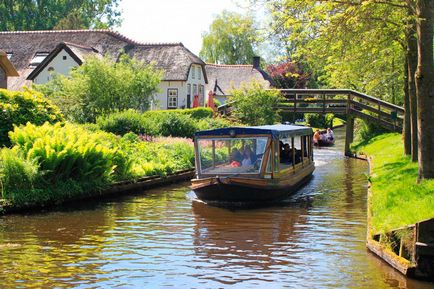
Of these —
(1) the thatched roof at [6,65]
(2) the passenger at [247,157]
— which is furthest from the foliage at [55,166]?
(1) the thatched roof at [6,65]

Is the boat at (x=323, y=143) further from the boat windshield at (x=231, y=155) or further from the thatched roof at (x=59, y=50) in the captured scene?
the boat windshield at (x=231, y=155)

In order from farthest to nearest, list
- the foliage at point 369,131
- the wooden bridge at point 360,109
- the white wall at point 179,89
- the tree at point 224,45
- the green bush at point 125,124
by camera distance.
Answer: the tree at point 224,45 < the white wall at point 179,89 < the foliage at point 369,131 < the wooden bridge at point 360,109 < the green bush at point 125,124

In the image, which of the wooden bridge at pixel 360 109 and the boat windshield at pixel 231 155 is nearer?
the boat windshield at pixel 231 155

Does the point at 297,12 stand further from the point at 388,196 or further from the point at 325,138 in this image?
the point at 325,138

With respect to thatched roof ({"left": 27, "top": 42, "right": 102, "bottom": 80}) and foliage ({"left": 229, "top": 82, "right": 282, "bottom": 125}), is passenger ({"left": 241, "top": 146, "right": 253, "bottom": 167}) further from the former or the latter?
thatched roof ({"left": 27, "top": 42, "right": 102, "bottom": 80})

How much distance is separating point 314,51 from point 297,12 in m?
2.19

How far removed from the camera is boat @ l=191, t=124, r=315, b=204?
770 inches

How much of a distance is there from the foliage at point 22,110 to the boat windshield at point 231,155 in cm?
726

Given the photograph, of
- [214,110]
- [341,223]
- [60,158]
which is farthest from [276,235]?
[214,110]

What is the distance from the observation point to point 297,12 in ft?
53.2

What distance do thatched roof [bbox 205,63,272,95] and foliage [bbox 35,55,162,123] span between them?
112 feet

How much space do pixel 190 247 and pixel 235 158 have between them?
7.13 metres

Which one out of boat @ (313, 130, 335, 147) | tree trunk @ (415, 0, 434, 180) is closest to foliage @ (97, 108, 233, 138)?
boat @ (313, 130, 335, 147)

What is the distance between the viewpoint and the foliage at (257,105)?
45094 mm
